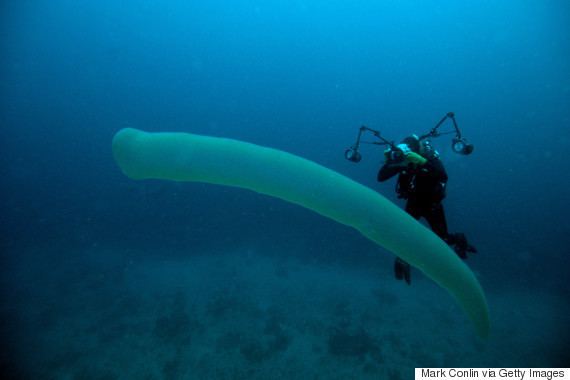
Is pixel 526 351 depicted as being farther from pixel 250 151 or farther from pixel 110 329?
pixel 110 329

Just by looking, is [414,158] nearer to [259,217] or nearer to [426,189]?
[426,189]

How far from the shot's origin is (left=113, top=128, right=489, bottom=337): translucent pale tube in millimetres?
1083

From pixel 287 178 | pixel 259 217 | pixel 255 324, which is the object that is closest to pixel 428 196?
pixel 287 178

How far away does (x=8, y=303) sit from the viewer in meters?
10.8

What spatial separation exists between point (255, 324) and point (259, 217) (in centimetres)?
961

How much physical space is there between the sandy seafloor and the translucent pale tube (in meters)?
7.55

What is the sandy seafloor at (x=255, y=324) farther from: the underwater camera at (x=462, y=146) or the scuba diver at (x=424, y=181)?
the underwater camera at (x=462, y=146)

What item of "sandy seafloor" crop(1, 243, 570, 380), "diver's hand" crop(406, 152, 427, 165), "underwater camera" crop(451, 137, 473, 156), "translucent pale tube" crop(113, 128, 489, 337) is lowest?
"sandy seafloor" crop(1, 243, 570, 380)

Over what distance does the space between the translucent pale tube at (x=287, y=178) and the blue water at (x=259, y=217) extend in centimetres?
759

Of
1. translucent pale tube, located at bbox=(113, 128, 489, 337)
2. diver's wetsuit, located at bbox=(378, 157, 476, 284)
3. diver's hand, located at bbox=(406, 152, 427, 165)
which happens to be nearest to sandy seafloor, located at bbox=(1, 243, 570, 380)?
diver's wetsuit, located at bbox=(378, 157, 476, 284)

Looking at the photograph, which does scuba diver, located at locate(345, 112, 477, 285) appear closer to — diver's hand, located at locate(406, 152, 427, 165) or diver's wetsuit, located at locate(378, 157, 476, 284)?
diver's wetsuit, located at locate(378, 157, 476, 284)

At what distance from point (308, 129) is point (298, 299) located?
65.5 ft

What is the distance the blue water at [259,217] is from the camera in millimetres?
8211

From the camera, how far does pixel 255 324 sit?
896 cm
